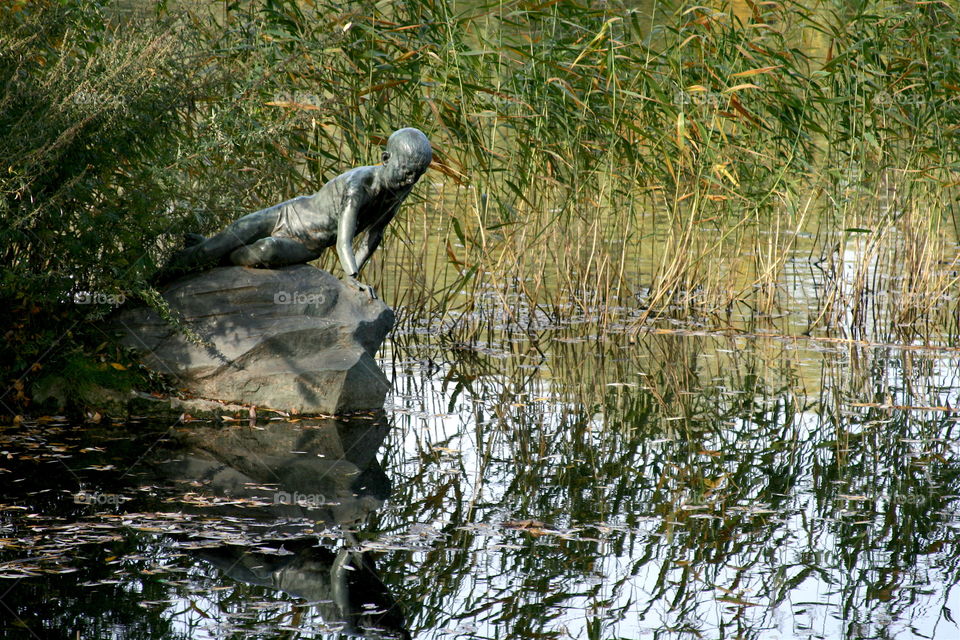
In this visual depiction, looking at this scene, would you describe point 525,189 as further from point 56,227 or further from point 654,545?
point 654,545

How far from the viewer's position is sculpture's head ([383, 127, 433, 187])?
250 inches

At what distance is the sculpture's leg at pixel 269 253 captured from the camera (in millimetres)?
6449

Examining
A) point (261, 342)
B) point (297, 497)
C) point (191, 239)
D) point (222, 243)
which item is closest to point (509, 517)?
point (297, 497)

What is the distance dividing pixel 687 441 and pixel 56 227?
3.49 meters

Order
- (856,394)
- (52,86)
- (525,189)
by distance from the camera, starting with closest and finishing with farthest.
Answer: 1. (52,86)
2. (856,394)
3. (525,189)

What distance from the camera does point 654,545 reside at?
4.55 metres

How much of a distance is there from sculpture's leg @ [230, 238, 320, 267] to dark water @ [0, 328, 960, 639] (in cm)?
97

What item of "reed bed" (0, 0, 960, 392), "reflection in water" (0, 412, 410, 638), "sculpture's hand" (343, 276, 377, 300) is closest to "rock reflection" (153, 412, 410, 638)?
"reflection in water" (0, 412, 410, 638)

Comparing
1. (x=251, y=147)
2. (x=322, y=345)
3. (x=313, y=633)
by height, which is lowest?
(x=313, y=633)

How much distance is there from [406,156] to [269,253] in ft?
3.07

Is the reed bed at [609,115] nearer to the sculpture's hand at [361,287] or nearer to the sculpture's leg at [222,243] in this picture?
the sculpture's leg at [222,243]

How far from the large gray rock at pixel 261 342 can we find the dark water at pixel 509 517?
23 centimetres

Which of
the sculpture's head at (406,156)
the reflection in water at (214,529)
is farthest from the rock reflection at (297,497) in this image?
the sculpture's head at (406,156)

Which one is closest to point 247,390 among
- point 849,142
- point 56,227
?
point 56,227
